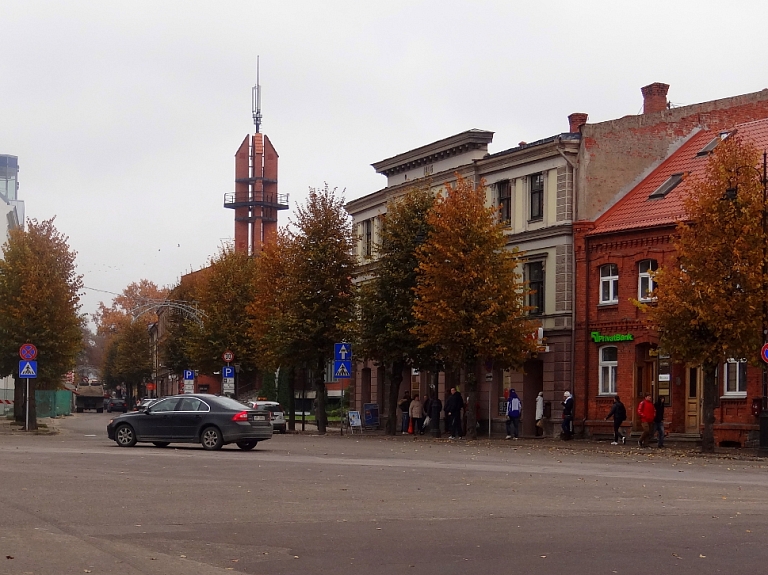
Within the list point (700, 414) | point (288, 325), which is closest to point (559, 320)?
point (700, 414)

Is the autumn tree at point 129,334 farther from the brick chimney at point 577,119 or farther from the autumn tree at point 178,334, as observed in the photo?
the brick chimney at point 577,119

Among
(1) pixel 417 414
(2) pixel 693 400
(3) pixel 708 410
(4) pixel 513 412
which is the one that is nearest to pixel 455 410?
(4) pixel 513 412

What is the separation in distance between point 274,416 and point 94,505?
33.8 m

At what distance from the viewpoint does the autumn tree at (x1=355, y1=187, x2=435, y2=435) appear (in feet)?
153

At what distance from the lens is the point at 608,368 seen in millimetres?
44781

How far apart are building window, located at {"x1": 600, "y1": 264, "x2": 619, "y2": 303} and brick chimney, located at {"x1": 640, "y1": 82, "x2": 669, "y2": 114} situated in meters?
9.61

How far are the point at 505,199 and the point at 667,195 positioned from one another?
7.50 metres

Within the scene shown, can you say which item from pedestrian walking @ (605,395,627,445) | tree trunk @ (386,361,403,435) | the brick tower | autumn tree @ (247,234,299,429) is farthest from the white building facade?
the brick tower

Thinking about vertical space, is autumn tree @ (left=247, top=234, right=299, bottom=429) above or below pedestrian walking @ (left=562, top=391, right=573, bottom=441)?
above

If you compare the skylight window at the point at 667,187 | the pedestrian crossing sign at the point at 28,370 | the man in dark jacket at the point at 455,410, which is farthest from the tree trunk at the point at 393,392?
the pedestrian crossing sign at the point at 28,370

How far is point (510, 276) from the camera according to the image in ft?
141

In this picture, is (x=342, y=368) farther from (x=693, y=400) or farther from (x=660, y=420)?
(x=693, y=400)

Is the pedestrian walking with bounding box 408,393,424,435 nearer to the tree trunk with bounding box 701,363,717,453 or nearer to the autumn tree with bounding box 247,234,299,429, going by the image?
the autumn tree with bounding box 247,234,299,429

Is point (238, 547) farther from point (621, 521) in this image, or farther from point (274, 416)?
point (274, 416)
